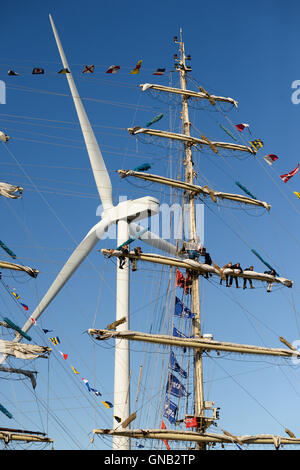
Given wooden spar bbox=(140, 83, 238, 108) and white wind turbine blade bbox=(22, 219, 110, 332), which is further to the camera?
wooden spar bbox=(140, 83, 238, 108)

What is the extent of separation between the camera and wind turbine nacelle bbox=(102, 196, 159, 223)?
55.5 metres

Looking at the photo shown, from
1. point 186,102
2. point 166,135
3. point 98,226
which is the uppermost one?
point 186,102

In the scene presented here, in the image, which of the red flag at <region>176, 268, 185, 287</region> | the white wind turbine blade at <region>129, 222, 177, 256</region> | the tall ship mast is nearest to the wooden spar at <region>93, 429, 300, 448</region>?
the tall ship mast

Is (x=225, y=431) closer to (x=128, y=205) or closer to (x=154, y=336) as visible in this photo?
(x=154, y=336)

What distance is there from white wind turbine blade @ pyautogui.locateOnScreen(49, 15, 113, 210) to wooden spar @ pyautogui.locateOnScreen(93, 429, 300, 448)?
55.4ft

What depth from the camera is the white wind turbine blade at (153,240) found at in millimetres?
56706

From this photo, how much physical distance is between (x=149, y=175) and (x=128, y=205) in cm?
758

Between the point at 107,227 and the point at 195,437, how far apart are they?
53.9 feet

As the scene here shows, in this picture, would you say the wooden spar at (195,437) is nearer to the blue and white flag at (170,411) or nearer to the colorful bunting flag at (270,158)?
the blue and white flag at (170,411)

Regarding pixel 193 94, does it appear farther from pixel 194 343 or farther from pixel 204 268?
pixel 194 343

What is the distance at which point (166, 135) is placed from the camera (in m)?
66.3

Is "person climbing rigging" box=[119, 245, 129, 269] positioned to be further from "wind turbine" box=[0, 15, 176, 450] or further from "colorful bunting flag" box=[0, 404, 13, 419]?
"colorful bunting flag" box=[0, 404, 13, 419]
